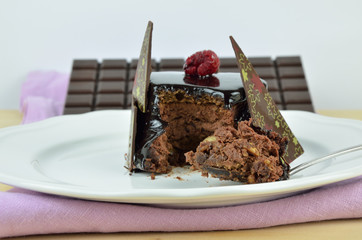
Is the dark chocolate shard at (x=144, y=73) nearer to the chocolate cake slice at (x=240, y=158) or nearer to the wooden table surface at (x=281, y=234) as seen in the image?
the chocolate cake slice at (x=240, y=158)

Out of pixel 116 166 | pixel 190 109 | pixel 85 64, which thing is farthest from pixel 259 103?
pixel 85 64

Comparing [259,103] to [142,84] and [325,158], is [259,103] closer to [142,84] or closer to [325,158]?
[325,158]

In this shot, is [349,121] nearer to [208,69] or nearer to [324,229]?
[208,69]

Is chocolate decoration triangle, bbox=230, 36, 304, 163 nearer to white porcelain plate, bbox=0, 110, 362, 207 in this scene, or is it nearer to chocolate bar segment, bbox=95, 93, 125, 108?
white porcelain plate, bbox=0, 110, 362, 207

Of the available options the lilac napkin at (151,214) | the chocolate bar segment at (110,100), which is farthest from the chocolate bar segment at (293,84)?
the lilac napkin at (151,214)

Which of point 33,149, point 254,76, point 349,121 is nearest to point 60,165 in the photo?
point 33,149

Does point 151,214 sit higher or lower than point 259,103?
lower

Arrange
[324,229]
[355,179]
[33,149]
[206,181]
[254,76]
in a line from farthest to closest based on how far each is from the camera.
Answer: [33,149] < [254,76] < [206,181] < [355,179] < [324,229]
